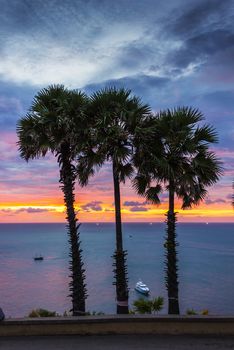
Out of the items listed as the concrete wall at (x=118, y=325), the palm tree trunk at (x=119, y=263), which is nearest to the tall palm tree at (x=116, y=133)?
the palm tree trunk at (x=119, y=263)

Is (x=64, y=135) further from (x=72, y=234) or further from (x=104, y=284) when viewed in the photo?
(x=104, y=284)

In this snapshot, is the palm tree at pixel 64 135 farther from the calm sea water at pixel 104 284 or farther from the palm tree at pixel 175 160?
the calm sea water at pixel 104 284

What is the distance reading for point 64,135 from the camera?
63.0 ft

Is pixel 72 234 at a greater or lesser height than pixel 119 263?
greater

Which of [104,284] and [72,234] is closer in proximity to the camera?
[72,234]

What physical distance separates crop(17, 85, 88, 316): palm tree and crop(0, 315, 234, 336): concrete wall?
5.47 meters

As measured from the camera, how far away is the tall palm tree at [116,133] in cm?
1859

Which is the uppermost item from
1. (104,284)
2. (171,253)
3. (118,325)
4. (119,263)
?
(171,253)

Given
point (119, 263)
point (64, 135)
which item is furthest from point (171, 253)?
point (64, 135)

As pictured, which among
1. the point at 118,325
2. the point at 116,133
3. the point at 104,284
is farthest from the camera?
the point at 104,284

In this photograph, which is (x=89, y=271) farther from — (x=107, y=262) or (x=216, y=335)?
(x=216, y=335)

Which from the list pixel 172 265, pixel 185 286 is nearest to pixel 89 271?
pixel 185 286

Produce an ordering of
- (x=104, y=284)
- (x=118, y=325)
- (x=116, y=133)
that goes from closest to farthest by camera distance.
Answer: (x=118, y=325) < (x=116, y=133) < (x=104, y=284)

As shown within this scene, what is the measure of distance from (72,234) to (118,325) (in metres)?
6.64
